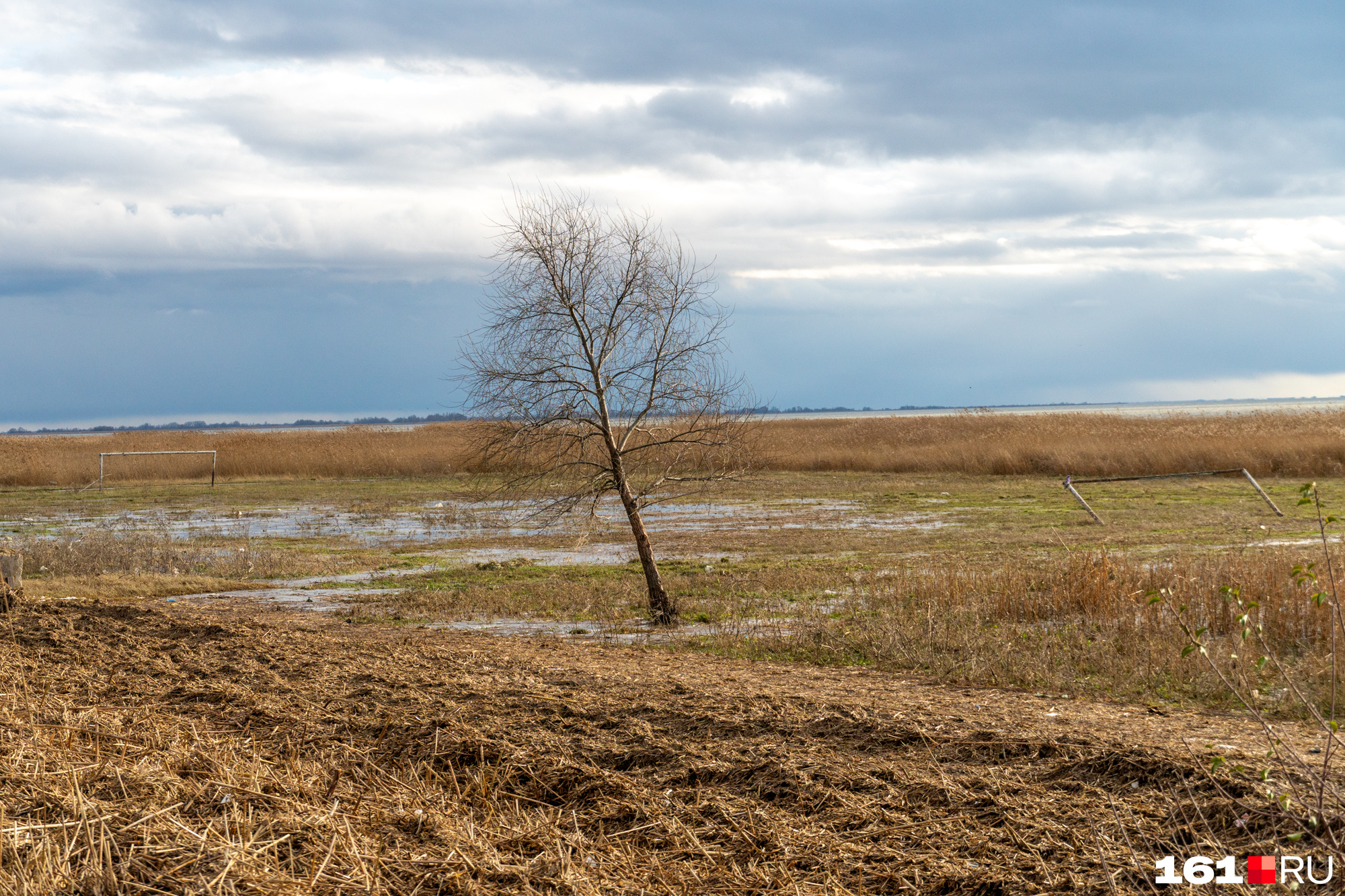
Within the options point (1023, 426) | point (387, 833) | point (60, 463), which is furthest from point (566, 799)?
point (1023, 426)

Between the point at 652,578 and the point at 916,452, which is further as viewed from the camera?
the point at 916,452

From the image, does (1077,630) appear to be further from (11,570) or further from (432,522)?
(432,522)

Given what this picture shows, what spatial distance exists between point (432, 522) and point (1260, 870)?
84.8 ft

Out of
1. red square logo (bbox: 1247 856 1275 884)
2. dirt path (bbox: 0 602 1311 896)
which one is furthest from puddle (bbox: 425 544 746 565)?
red square logo (bbox: 1247 856 1275 884)

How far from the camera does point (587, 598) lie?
15.3 m

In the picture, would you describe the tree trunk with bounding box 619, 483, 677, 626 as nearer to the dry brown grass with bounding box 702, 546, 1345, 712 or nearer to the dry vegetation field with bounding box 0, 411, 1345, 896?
the dry vegetation field with bounding box 0, 411, 1345, 896

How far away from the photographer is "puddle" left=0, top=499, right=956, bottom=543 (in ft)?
82.2

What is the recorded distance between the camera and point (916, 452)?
42344 mm

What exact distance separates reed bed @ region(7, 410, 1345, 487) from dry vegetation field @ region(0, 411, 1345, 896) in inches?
587

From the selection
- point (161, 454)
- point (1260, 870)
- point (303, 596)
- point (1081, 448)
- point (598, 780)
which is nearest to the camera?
point (1260, 870)

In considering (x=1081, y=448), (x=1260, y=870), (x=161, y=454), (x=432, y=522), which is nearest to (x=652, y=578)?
(x=1260, y=870)

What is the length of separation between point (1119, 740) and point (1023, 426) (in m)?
50.3

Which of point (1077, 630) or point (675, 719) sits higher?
point (675, 719)

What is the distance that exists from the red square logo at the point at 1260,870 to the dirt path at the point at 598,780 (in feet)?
0.88
